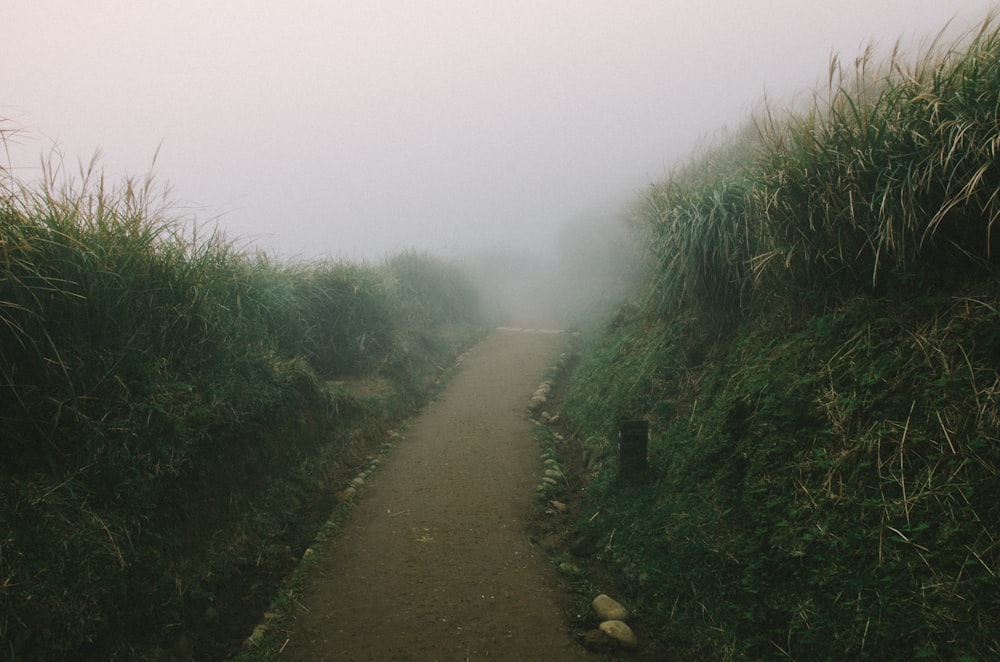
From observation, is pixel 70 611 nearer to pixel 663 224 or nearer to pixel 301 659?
pixel 301 659

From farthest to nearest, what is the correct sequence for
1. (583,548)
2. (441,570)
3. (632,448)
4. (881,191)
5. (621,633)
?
(632,448)
(583,548)
(441,570)
(881,191)
(621,633)

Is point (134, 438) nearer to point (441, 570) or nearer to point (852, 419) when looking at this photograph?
point (441, 570)

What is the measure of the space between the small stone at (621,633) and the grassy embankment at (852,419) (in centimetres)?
19

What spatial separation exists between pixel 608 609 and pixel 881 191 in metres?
2.72

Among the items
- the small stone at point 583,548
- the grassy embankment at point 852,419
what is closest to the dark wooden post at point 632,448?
the grassy embankment at point 852,419

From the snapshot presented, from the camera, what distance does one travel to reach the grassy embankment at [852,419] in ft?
6.07

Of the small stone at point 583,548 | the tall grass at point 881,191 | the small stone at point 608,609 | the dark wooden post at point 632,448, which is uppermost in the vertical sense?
the tall grass at point 881,191

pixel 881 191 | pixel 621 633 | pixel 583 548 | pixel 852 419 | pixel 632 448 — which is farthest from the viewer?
pixel 632 448

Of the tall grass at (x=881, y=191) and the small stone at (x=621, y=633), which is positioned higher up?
the tall grass at (x=881, y=191)

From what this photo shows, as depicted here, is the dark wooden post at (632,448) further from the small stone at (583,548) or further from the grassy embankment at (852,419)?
the small stone at (583,548)

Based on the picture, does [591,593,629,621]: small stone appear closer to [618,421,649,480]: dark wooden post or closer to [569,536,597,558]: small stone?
[569,536,597,558]: small stone

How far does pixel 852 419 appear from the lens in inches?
92.1

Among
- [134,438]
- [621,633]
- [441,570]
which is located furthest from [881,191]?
[134,438]

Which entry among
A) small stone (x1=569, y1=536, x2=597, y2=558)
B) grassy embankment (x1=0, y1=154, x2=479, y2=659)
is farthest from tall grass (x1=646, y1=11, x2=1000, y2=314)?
grassy embankment (x1=0, y1=154, x2=479, y2=659)
